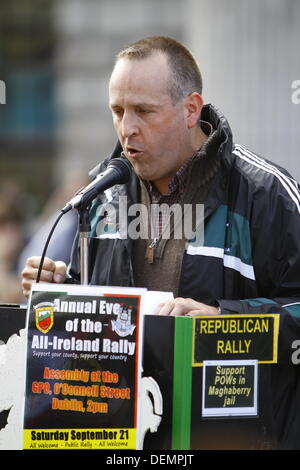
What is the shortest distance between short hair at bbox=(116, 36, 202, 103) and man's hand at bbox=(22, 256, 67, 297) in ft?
2.60

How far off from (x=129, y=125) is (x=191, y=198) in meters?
0.41

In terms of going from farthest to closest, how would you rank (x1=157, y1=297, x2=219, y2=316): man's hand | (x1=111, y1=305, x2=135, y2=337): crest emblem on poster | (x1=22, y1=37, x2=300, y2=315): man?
(x1=22, y1=37, x2=300, y2=315): man
(x1=157, y1=297, x2=219, y2=316): man's hand
(x1=111, y1=305, x2=135, y2=337): crest emblem on poster

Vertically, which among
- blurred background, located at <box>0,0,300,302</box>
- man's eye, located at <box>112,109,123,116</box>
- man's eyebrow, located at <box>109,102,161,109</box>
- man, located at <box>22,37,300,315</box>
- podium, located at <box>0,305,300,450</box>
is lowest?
podium, located at <box>0,305,300,450</box>

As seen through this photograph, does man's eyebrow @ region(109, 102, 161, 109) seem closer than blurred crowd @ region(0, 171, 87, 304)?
Yes

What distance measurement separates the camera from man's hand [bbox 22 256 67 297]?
3797mm

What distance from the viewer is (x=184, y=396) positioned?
10.2ft

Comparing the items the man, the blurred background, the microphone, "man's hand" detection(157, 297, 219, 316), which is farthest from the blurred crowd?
the blurred background

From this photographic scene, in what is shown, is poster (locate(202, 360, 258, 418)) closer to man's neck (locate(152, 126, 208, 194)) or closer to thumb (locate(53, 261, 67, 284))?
thumb (locate(53, 261, 67, 284))

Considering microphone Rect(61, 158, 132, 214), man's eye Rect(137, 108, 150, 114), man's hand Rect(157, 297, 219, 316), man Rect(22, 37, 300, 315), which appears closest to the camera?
man's hand Rect(157, 297, 219, 316)

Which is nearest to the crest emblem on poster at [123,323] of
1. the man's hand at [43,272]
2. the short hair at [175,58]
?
the man's hand at [43,272]

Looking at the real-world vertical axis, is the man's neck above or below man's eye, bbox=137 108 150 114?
below

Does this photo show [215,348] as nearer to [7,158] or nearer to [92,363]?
[92,363]

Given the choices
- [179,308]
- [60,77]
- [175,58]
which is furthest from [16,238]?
[60,77]

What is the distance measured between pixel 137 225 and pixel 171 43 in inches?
29.1
